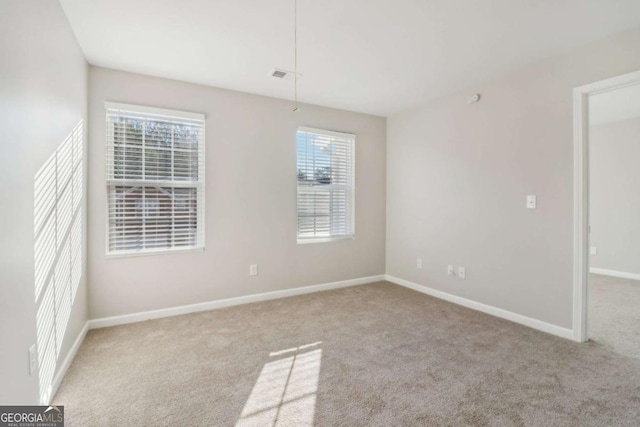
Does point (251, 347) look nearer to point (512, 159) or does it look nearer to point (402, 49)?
point (402, 49)

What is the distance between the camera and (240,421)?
173 centimetres

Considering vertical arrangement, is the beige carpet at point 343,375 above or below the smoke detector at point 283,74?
below

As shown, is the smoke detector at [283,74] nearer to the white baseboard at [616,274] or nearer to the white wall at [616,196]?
the white wall at [616,196]

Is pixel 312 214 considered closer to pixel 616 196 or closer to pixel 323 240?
pixel 323 240

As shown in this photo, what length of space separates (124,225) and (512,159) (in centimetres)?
400

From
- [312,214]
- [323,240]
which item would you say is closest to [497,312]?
[323,240]

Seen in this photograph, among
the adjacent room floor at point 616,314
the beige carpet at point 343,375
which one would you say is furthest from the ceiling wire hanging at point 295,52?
the adjacent room floor at point 616,314

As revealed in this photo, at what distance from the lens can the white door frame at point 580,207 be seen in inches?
105

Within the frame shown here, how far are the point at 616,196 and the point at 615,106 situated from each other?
5.34 ft

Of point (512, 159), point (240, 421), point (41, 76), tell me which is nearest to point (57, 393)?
point (240, 421)

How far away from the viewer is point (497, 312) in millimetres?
3326

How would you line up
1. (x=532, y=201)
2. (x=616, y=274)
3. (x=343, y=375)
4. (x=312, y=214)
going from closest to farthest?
1. (x=343, y=375)
2. (x=532, y=201)
3. (x=312, y=214)
4. (x=616, y=274)

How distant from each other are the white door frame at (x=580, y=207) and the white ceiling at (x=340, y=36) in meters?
0.57

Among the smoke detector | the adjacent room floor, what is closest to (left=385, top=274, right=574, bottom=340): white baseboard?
the adjacent room floor
